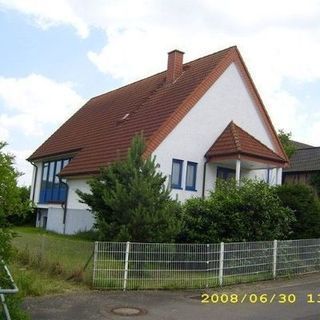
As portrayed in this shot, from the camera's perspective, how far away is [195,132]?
75.6 feet

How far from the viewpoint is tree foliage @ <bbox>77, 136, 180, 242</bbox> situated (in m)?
13.3

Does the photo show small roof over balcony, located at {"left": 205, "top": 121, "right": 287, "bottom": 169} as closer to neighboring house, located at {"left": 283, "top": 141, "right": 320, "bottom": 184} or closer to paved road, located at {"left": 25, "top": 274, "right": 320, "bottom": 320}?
paved road, located at {"left": 25, "top": 274, "right": 320, "bottom": 320}

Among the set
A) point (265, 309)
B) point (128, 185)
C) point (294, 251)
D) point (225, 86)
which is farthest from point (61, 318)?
point (225, 86)

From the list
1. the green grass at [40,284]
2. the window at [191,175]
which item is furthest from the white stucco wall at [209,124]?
the green grass at [40,284]

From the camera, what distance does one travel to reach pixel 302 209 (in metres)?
17.4

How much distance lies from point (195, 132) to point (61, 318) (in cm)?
1457

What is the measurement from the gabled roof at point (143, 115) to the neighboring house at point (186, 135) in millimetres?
39

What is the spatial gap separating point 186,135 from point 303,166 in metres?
22.9

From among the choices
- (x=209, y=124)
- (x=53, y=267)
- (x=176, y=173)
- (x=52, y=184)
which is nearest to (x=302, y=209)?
(x=176, y=173)

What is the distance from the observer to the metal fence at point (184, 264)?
12.1 metres

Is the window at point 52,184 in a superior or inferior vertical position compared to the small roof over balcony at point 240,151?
inferior

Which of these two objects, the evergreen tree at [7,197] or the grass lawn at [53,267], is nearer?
the evergreen tree at [7,197]

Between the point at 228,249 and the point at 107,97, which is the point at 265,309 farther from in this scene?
the point at 107,97
